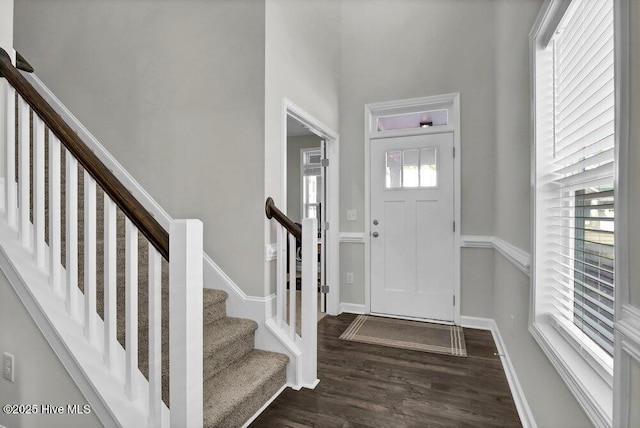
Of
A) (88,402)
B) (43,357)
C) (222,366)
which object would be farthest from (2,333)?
(222,366)

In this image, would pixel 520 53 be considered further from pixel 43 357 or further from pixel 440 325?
pixel 43 357

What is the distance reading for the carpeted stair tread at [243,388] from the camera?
167cm

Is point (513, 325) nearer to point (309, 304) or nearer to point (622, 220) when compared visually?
point (309, 304)

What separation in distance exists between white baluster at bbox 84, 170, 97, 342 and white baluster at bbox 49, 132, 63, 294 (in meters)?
0.20

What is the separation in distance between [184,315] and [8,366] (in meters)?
1.11

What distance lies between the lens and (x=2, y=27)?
179cm

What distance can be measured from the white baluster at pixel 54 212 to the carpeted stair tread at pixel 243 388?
882 millimetres

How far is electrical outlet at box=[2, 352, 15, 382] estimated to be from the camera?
159cm

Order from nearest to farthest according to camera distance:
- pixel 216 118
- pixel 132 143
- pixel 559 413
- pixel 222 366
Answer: pixel 559 413 < pixel 222 366 < pixel 216 118 < pixel 132 143

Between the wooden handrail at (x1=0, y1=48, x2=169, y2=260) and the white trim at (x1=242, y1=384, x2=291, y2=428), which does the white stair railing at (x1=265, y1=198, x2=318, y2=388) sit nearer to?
the white trim at (x1=242, y1=384, x2=291, y2=428)

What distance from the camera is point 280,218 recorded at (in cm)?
229

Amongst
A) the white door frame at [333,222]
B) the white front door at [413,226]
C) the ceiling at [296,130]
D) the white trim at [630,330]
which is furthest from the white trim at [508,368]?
the ceiling at [296,130]

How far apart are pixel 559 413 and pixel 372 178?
2.67 metres

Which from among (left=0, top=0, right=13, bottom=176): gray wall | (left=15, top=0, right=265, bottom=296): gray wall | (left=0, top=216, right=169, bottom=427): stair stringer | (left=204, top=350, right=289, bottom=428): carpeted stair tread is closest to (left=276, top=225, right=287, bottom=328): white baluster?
A: (left=15, top=0, right=265, bottom=296): gray wall
